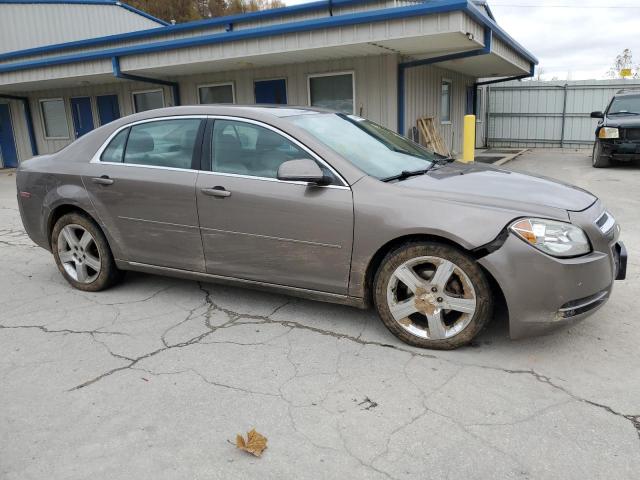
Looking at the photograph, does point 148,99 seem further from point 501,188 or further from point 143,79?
A: point 501,188

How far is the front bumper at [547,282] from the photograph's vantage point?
2.96 meters

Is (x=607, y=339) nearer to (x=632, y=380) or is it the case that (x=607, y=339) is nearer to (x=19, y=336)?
(x=632, y=380)

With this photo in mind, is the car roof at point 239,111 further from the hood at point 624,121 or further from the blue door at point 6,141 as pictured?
the blue door at point 6,141

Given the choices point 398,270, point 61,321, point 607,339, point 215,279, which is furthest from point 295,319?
point 607,339

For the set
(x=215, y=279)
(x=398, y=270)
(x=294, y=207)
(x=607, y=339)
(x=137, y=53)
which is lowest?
(x=607, y=339)

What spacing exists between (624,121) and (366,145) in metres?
10.3

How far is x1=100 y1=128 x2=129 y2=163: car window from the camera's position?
14.3 ft

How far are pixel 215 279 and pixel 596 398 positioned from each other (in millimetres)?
2653

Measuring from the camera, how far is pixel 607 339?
3430 millimetres

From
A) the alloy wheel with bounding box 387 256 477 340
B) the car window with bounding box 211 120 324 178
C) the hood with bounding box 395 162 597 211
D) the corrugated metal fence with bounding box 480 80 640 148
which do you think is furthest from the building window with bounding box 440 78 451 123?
the alloy wheel with bounding box 387 256 477 340

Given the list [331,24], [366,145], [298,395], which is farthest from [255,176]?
[331,24]

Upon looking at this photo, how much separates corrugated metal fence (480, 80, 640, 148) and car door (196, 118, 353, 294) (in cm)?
1795

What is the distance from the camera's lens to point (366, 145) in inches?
154

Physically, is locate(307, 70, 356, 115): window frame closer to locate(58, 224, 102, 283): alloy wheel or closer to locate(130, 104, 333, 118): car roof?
locate(130, 104, 333, 118): car roof
